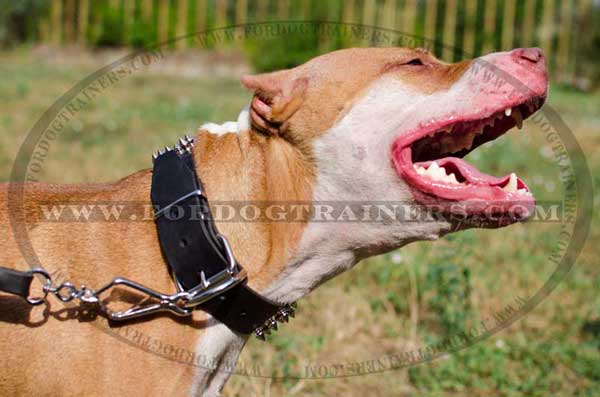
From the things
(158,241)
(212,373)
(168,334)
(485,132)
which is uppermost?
(485,132)

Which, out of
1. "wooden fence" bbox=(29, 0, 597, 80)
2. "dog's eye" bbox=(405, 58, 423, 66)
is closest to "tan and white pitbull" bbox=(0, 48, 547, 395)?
"dog's eye" bbox=(405, 58, 423, 66)

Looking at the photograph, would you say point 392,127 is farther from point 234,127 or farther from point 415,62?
point 234,127

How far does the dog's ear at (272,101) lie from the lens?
2656 mm

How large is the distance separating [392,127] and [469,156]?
491 cm

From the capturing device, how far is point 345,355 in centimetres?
422

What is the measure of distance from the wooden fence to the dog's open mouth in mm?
13356

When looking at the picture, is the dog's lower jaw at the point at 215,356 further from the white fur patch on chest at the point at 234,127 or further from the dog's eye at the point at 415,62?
the dog's eye at the point at 415,62

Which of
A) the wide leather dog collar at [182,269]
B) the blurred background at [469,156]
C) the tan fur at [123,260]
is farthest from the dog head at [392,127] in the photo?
the blurred background at [469,156]

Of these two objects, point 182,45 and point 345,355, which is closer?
point 345,355

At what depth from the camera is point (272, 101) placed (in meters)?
2.67

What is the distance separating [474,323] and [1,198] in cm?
277

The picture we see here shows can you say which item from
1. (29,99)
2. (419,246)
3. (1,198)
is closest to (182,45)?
(29,99)

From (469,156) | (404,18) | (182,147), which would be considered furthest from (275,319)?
(404,18)

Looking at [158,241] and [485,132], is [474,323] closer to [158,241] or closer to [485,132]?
[485,132]
